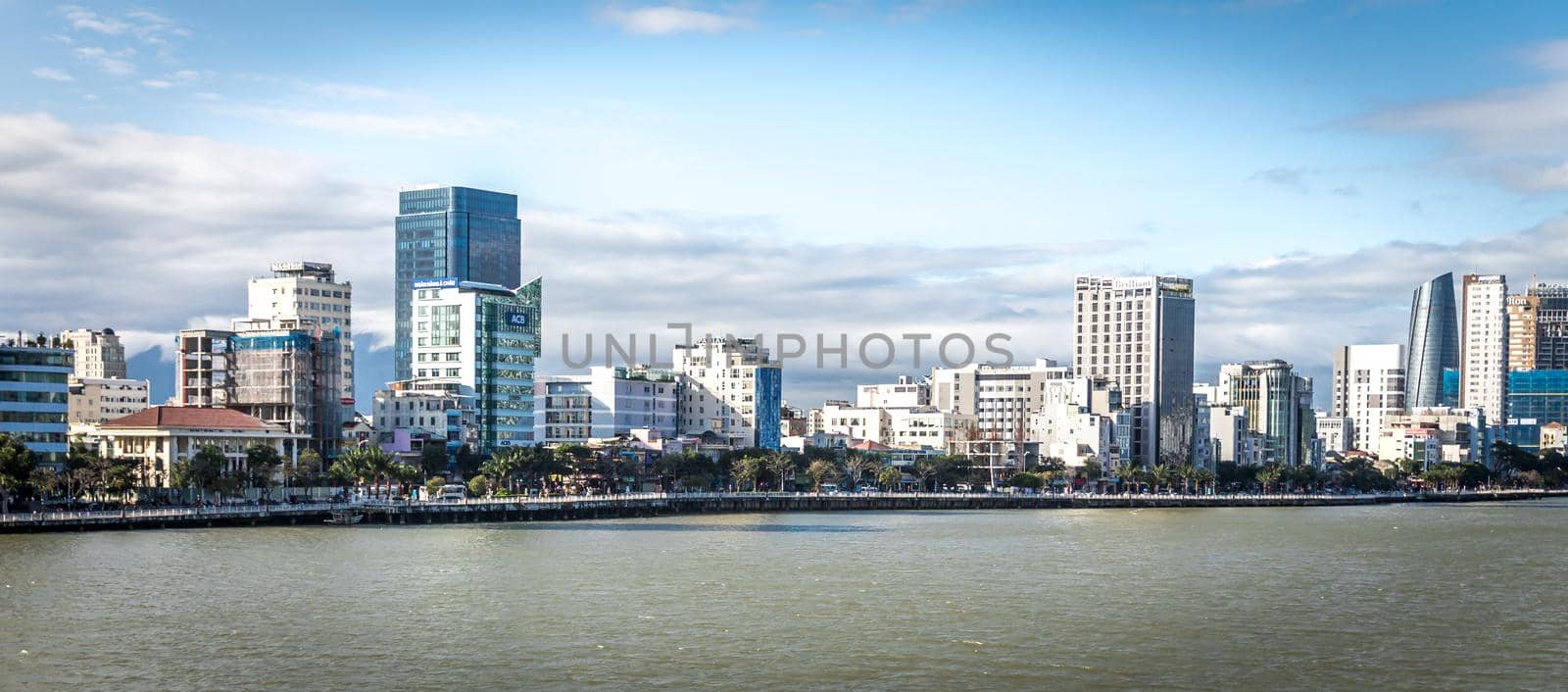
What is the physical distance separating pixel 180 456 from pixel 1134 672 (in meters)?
119

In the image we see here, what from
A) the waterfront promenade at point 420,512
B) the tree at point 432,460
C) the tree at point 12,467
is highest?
the tree at point 12,467

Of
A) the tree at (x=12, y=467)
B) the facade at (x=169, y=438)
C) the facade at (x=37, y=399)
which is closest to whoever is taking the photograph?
the tree at (x=12, y=467)

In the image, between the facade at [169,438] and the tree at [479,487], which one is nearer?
the facade at [169,438]

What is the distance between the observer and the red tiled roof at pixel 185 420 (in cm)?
16038

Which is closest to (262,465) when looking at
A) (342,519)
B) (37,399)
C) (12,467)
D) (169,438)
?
(169,438)

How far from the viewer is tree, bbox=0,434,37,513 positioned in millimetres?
122500

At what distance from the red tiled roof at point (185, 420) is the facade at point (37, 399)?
1265 centimetres

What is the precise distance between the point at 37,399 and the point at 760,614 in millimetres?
91548

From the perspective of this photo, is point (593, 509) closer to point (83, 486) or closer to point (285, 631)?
point (83, 486)

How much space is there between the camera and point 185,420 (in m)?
162

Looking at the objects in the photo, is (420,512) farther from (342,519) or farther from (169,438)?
(169,438)

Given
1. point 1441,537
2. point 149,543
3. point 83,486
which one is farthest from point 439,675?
point 1441,537

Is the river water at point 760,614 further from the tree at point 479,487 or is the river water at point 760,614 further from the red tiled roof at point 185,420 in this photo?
the tree at point 479,487

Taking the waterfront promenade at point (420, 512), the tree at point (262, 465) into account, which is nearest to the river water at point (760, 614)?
the waterfront promenade at point (420, 512)
